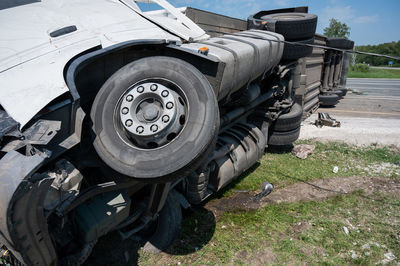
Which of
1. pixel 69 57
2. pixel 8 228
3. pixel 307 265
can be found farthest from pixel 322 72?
pixel 8 228

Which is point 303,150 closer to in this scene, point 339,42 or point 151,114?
point 151,114

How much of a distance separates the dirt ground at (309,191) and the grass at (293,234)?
13cm

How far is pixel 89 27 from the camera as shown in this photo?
92.5 inches

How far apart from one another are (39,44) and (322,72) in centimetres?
1078

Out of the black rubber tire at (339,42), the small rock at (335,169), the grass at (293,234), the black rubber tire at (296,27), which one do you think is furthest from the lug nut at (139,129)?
the black rubber tire at (339,42)

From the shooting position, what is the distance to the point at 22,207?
1.41 m

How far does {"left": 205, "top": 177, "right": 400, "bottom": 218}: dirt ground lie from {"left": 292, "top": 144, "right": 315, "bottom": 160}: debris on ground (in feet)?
3.43

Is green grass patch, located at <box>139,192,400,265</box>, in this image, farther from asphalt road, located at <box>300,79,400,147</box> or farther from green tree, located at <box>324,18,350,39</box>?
green tree, located at <box>324,18,350,39</box>

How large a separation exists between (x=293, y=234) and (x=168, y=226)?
1358 millimetres

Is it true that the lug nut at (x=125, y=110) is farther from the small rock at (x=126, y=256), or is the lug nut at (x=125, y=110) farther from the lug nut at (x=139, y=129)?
the small rock at (x=126, y=256)

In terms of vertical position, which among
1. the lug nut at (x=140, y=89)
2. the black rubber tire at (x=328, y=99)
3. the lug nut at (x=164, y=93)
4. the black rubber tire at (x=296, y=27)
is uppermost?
the black rubber tire at (x=296, y=27)

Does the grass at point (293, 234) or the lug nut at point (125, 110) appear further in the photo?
the grass at point (293, 234)

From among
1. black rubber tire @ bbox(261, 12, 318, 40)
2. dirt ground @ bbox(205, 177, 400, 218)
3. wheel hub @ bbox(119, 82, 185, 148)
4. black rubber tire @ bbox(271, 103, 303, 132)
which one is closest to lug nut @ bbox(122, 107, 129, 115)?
wheel hub @ bbox(119, 82, 185, 148)

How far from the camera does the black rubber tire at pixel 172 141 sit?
1835mm
